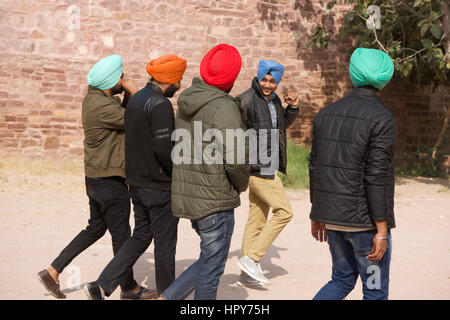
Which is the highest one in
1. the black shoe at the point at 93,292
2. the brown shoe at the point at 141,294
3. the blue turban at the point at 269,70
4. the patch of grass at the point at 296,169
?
the blue turban at the point at 269,70

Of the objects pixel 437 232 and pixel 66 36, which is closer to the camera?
pixel 437 232

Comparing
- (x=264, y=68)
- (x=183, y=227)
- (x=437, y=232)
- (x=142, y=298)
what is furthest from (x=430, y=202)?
(x=142, y=298)

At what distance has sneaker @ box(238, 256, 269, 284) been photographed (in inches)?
196

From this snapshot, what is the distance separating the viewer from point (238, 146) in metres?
3.56

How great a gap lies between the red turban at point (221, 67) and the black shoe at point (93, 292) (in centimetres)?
158

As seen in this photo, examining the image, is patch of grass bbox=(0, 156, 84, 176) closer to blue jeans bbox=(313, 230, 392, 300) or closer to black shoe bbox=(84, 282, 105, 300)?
black shoe bbox=(84, 282, 105, 300)

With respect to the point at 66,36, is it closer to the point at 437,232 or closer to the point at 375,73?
the point at 437,232

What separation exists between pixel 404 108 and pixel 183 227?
9505mm

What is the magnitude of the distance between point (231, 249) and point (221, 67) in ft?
10.3

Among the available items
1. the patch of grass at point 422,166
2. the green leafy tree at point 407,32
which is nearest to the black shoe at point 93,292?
the green leafy tree at point 407,32

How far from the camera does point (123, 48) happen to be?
12188 mm

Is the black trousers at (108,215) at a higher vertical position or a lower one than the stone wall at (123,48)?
lower

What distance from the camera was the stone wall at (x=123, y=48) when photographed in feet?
37.5

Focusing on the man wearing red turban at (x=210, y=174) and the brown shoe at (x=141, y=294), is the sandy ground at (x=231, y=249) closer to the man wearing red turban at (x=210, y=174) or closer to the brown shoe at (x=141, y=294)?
the brown shoe at (x=141, y=294)
